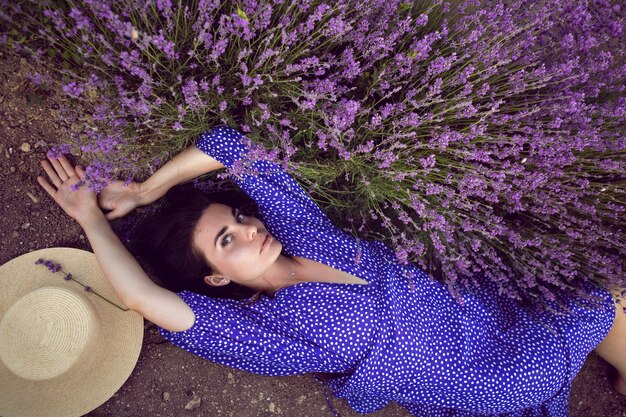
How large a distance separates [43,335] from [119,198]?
0.75m

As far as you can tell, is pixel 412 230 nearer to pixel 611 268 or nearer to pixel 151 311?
pixel 611 268

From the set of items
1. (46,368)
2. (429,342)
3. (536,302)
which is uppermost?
(46,368)

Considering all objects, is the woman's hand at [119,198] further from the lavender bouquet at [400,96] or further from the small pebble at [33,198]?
the small pebble at [33,198]

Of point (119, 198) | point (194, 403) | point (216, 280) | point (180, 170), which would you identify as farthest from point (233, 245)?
point (194, 403)

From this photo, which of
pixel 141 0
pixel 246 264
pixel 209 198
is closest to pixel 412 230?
pixel 246 264

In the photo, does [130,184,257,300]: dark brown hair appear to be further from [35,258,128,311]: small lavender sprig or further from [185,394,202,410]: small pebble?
[185,394,202,410]: small pebble

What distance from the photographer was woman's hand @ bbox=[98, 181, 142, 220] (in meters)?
2.37

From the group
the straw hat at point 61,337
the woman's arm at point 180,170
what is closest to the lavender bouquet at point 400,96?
the woman's arm at point 180,170

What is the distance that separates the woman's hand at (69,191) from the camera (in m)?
2.30

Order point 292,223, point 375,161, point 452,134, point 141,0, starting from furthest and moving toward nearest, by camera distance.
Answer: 1. point 292,223
2. point 375,161
3. point 452,134
4. point 141,0

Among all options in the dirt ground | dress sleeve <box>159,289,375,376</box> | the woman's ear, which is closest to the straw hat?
the dirt ground

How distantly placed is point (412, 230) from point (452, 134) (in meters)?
0.81

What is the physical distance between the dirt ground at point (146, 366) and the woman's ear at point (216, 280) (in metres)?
0.57

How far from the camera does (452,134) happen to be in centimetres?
187
